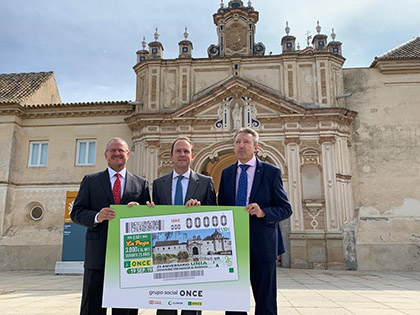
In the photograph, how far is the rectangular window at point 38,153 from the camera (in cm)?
1781

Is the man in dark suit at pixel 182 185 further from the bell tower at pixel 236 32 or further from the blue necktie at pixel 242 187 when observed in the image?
the bell tower at pixel 236 32

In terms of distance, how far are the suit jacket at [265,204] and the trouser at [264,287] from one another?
83 millimetres

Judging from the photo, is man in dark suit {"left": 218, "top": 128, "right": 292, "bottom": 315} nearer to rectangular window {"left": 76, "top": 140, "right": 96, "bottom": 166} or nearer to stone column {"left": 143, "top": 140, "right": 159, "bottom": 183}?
stone column {"left": 143, "top": 140, "right": 159, "bottom": 183}

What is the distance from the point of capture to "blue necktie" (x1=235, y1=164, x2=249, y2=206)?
13.0 ft

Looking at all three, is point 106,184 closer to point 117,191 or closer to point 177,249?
point 117,191

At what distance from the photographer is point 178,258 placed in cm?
358

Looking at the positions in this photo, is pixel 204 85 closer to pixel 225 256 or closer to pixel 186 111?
pixel 186 111

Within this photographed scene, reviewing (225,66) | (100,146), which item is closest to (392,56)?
(225,66)

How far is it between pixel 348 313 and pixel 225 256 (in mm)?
3453

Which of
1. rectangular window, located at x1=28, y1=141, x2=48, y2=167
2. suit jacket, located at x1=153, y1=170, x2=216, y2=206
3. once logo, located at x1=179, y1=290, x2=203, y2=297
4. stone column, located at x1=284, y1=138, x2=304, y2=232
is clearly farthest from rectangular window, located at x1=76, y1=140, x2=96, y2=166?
once logo, located at x1=179, y1=290, x2=203, y2=297

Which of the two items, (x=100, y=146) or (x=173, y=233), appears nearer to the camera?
(x=173, y=233)

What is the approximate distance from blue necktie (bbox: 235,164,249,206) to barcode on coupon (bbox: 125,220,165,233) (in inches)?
34.6

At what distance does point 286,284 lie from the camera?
970 centimetres

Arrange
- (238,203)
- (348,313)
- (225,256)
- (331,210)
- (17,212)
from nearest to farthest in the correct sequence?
(225,256) → (238,203) → (348,313) → (331,210) → (17,212)
